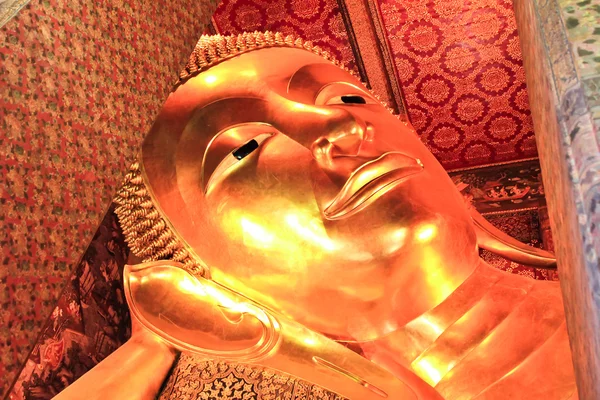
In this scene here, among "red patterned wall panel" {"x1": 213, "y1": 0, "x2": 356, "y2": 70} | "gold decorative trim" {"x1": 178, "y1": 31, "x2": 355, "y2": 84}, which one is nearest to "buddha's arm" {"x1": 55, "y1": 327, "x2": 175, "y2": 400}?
"gold decorative trim" {"x1": 178, "y1": 31, "x2": 355, "y2": 84}

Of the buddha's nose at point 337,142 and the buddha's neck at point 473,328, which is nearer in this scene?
the buddha's nose at point 337,142

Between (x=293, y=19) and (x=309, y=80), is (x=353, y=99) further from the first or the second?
(x=293, y=19)

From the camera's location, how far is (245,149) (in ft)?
5.07

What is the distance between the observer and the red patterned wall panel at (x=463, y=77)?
266 centimetres

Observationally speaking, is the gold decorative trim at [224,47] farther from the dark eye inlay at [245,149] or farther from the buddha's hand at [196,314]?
the buddha's hand at [196,314]

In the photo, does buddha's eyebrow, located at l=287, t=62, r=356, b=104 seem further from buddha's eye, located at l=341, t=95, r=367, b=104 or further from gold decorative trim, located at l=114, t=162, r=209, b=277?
gold decorative trim, located at l=114, t=162, r=209, b=277

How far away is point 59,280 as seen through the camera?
93 centimetres

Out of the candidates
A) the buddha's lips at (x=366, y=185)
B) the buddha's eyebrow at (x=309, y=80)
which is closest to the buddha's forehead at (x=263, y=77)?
the buddha's eyebrow at (x=309, y=80)

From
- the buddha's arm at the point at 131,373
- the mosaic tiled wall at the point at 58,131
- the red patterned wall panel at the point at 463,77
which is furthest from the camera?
the red patterned wall panel at the point at 463,77

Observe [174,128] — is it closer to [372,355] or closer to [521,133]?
[372,355]

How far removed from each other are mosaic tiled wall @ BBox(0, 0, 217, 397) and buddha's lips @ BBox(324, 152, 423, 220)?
455 mm

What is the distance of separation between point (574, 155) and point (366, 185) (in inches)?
31.3

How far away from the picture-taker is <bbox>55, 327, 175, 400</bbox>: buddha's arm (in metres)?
1.47

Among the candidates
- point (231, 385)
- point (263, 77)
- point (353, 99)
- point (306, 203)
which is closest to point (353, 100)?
point (353, 99)
